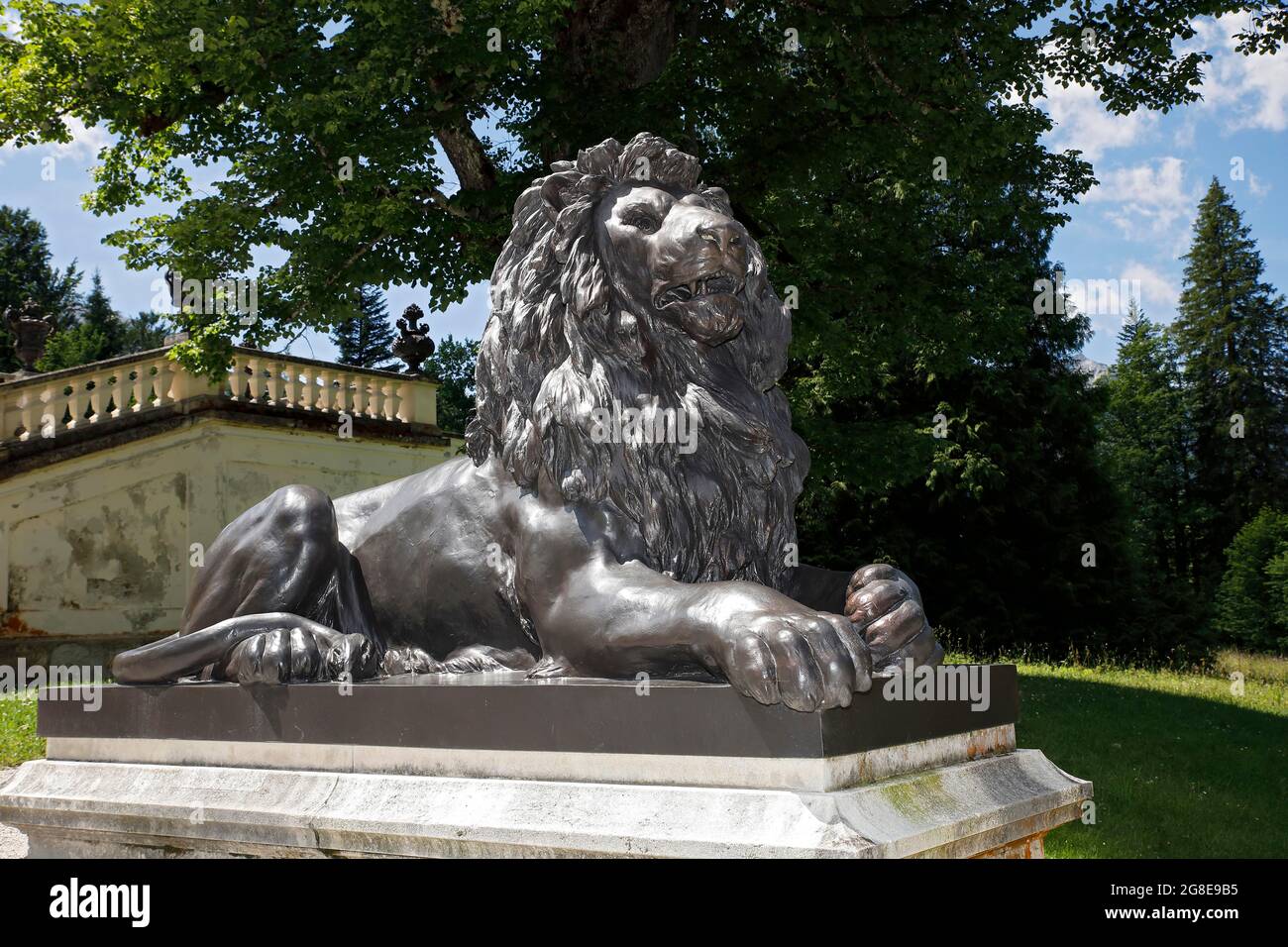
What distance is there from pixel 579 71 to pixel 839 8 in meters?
2.60

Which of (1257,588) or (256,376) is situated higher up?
(256,376)

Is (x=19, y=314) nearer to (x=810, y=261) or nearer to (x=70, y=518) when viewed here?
(x=70, y=518)

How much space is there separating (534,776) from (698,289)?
1.36 meters

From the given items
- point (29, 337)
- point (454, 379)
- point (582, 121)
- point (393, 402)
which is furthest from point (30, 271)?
point (582, 121)

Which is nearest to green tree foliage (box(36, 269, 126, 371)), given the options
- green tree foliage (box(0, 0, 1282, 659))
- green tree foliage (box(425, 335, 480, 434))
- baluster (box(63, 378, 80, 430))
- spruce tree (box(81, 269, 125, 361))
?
spruce tree (box(81, 269, 125, 361))

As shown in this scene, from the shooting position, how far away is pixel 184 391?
17.1 meters

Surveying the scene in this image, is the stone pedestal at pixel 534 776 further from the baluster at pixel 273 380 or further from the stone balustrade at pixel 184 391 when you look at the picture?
the baluster at pixel 273 380

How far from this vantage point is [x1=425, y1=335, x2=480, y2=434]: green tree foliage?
38125 mm

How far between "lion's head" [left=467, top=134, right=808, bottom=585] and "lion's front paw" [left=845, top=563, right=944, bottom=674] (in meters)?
0.38

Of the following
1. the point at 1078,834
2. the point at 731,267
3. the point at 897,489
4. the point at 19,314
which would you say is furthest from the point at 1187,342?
the point at 731,267

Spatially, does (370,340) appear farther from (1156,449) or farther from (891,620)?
(891,620)

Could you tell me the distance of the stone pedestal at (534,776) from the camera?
2.40 m

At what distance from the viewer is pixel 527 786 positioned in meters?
2.65

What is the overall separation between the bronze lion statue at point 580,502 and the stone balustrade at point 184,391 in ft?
37.6
